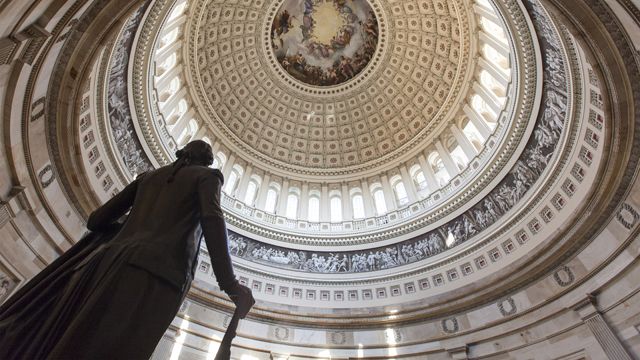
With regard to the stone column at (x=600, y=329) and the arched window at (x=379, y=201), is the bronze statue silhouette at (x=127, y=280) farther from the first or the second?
the arched window at (x=379, y=201)

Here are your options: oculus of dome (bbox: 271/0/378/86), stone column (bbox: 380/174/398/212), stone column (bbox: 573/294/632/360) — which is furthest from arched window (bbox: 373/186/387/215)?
stone column (bbox: 573/294/632/360)

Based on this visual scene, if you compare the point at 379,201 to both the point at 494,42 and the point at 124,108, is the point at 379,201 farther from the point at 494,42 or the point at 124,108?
the point at 124,108

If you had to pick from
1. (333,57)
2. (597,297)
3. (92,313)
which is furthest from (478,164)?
(92,313)

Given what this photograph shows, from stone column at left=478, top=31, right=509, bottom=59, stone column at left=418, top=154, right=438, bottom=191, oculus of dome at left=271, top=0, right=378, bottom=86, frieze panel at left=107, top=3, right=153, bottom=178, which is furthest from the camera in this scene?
oculus of dome at left=271, top=0, right=378, bottom=86

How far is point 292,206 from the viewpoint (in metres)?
21.9

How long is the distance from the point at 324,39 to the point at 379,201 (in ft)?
41.2

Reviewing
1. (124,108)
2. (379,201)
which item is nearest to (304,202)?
(379,201)

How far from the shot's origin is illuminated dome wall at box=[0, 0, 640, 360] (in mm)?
8539

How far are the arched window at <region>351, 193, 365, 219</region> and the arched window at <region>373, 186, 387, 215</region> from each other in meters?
0.81

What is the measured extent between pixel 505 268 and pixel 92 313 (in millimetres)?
13990

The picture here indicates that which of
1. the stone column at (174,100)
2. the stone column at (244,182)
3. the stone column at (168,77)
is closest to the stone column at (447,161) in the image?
the stone column at (244,182)

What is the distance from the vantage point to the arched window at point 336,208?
21.4 meters

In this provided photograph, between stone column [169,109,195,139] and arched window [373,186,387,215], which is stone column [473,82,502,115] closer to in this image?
arched window [373,186,387,215]

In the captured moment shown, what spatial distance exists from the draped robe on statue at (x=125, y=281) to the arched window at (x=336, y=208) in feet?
60.2
